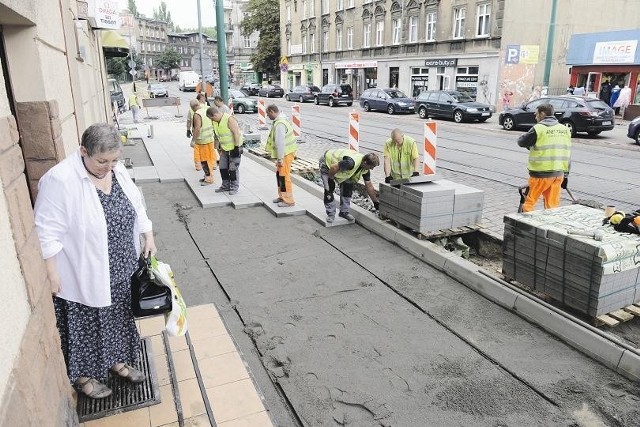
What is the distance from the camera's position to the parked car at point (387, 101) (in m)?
27.3

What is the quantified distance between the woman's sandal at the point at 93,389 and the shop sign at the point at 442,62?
31.0 meters

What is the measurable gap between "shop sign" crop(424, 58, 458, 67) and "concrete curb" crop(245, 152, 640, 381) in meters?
26.5

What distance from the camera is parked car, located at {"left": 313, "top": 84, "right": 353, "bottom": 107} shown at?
3353 centimetres

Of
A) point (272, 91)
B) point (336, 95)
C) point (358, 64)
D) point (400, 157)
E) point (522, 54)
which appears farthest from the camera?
point (272, 91)

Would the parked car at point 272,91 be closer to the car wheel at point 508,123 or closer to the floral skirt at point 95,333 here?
the car wheel at point 508,123

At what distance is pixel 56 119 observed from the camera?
3678 mm

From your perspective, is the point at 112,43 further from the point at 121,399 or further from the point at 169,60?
the point at 169,60

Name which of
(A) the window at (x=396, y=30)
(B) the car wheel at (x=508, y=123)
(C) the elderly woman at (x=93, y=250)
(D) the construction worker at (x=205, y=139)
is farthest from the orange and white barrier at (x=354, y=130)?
(A) the window at (x=396, y=30)

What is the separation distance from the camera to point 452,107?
23.7 metres

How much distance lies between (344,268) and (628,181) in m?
7.84

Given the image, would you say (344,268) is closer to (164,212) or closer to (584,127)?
(164,212)

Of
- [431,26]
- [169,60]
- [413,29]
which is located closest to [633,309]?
[431,26]

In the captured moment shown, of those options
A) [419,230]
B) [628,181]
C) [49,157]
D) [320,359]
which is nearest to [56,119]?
[49,157]

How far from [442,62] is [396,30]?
6653 millimetres
